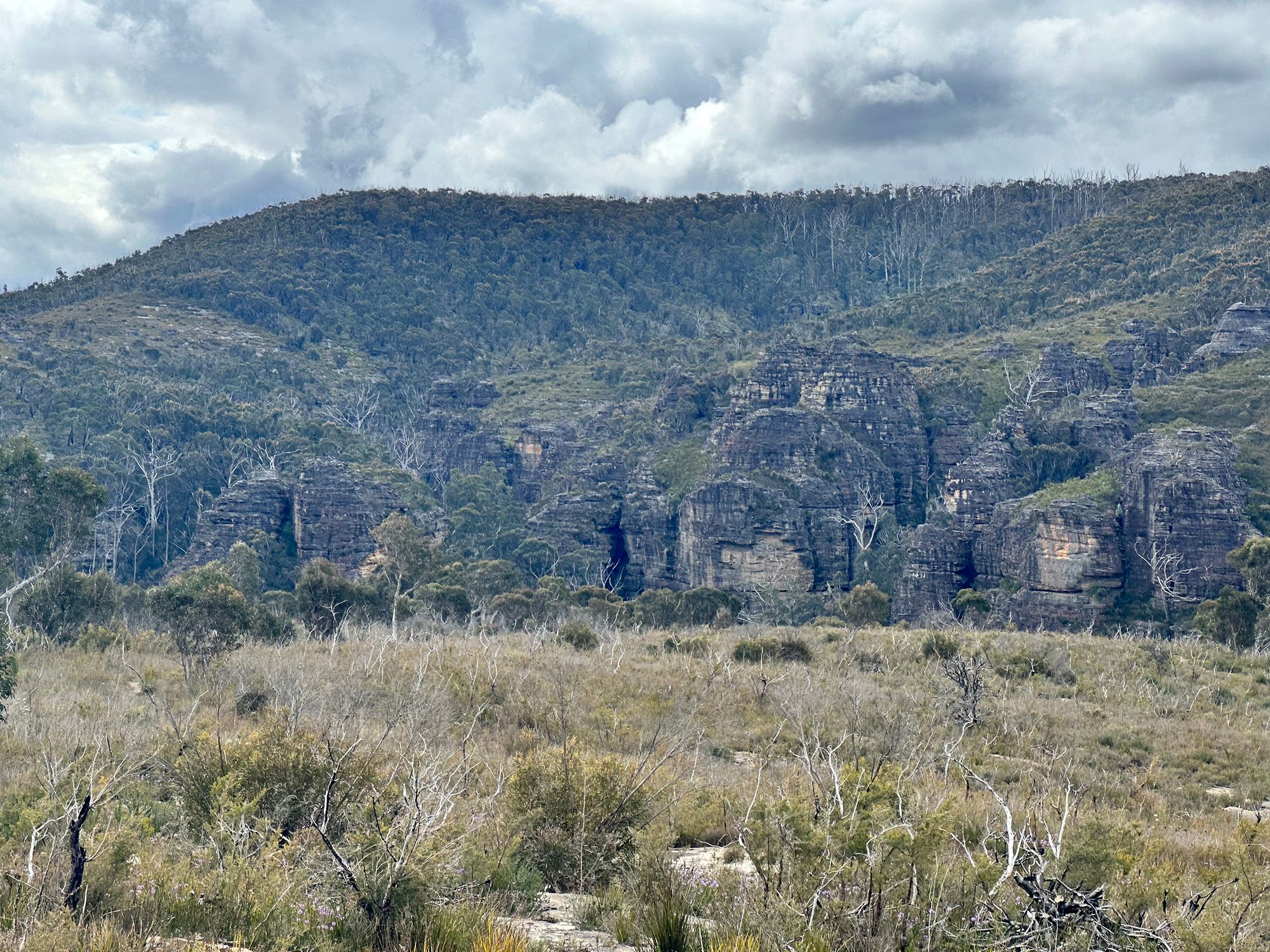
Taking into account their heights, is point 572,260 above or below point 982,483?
above

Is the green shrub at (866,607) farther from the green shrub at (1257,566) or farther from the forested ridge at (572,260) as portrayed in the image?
the forested ridge at (572,260)

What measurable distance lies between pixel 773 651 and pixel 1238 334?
72.7m

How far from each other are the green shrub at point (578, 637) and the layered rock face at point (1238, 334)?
70.5 m

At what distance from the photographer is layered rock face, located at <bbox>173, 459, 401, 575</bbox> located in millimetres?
73125

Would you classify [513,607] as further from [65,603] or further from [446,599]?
[65,603]

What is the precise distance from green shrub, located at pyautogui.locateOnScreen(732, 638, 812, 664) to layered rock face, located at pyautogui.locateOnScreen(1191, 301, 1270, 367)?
229ft

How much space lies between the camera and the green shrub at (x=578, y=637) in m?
25.7

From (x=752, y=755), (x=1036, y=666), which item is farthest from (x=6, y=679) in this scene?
(x=1036, y=666)

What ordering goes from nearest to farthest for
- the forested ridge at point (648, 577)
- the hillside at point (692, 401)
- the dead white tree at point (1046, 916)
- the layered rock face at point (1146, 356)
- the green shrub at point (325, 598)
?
the dead white tree at point (1046, 916) < the forested ridge at point (648, 577) < the green shrub at point (325, 598) < the hillside at point (692, 401) < the layered rock face at point (1146, 356)

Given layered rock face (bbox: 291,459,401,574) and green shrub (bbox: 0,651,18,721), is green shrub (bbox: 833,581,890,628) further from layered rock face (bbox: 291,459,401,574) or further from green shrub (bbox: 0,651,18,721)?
layered rock face (bbox: 291,459,401,574)

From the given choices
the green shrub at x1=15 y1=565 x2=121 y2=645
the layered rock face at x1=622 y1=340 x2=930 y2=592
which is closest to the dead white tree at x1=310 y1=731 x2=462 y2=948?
the green shrub at x1=15 y1=565 x2=121 y2=645

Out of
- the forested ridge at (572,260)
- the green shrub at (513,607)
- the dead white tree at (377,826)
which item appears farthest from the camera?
the forested ridge at (572,260)

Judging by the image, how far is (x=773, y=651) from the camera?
76.9 feet

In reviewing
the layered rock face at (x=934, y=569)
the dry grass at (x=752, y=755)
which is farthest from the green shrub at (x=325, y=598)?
the layered rock face at (x=934, y=569)
